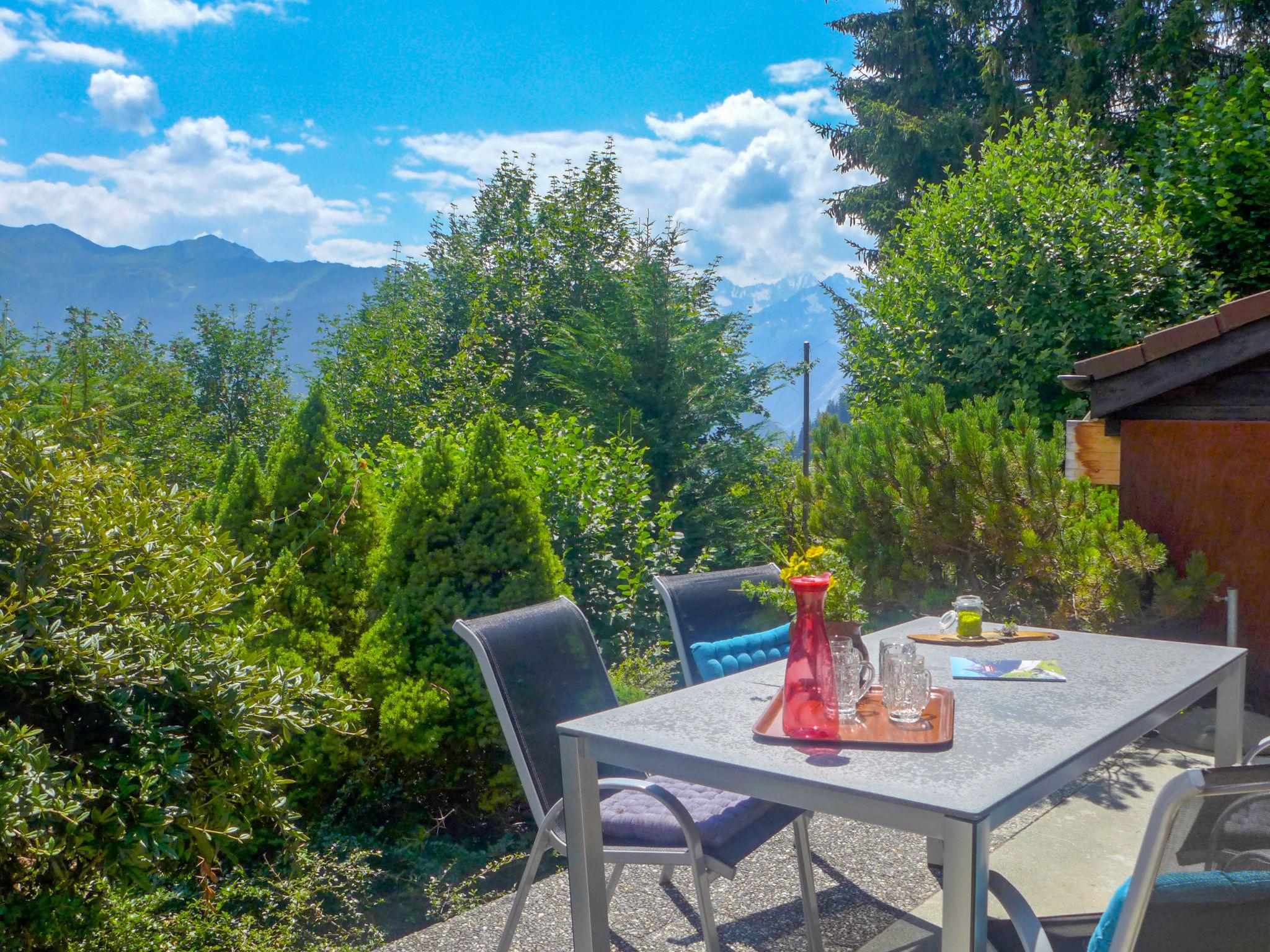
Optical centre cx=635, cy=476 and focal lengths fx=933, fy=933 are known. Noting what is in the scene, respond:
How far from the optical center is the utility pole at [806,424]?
256 inches

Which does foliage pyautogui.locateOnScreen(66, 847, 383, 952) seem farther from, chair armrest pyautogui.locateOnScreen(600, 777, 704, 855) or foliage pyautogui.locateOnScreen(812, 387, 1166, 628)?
foliage pyautogui.locateOnScreen(812, 387, 1166, 628)

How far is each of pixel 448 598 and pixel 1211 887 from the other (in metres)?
2.90

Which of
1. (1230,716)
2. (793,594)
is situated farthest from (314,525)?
(1230,716)

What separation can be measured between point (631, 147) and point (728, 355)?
367 inches

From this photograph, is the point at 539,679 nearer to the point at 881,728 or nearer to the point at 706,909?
the point at 706,909

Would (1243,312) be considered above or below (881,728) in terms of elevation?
above

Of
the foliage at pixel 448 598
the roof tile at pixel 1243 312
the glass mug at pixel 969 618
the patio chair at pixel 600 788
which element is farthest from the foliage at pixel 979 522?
the patio chair at pixel 600 788

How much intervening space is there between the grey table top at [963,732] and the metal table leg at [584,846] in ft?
0.21

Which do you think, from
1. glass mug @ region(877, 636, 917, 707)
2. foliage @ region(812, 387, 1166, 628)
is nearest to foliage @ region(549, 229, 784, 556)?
foliage @ region(812, 387, 1166, 628)

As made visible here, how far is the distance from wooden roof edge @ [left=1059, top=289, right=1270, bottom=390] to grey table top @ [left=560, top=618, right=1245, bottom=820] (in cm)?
275

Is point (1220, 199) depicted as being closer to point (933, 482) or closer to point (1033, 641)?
point (933, 482)

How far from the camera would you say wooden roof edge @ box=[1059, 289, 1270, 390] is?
4.82 metres

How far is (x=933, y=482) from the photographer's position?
532 cm

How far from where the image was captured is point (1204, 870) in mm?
1249
